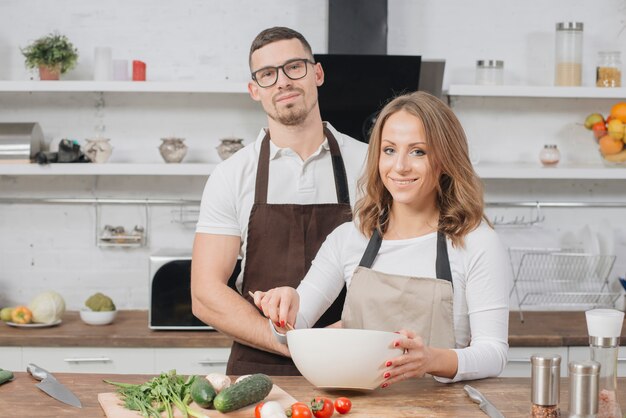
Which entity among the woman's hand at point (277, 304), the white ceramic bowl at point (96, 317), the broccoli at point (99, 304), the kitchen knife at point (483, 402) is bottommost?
the white ceramic bowl at point (96, 317)

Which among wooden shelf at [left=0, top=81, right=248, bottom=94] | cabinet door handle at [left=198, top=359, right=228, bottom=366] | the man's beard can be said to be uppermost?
wooden shelf at [left=0, top=81, right=248, bottom=94]

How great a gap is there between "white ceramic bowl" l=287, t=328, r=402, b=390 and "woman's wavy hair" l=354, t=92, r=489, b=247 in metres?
0.44

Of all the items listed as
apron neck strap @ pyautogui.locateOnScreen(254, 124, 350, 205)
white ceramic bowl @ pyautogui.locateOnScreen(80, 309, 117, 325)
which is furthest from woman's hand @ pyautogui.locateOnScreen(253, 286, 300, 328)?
white ceramic bowl @ pyautogui.locateOnScreen(80, 309, 117, 325)

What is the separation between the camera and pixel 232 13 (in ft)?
14.3

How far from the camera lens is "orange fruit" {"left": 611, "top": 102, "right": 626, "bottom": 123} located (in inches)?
164

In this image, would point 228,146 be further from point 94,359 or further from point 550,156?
point 550,156

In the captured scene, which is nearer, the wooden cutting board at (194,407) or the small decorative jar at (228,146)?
the wooden cutting board at (194,407)

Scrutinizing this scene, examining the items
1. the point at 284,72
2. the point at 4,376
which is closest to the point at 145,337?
the point at 284,72

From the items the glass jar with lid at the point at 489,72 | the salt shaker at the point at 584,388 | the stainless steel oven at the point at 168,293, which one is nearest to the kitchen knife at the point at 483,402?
the salt shaker at the point at 584,388

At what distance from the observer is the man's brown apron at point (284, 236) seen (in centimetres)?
269

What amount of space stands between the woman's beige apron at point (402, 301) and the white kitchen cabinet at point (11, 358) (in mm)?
1916

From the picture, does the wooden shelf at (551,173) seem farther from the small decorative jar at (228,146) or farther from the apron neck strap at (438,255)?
the apron neck strap at (438,255)

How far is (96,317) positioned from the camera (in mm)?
3906

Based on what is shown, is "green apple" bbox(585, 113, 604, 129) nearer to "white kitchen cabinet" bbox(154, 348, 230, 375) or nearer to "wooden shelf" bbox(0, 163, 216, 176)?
"wooden shelf" bbox(0, 163, 216, 176)
